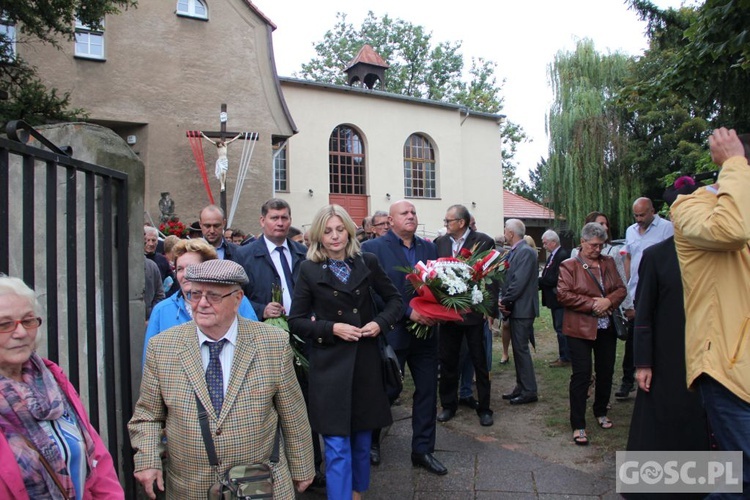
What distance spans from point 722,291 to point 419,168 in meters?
24.3

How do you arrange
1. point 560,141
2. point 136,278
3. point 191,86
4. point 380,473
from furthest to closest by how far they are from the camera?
1. point 560,141
2. point 191,86
3. point 380,473
4. point 136,278

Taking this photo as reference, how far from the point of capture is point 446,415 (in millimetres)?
6012

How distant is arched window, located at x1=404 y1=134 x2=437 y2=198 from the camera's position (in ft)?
87.1

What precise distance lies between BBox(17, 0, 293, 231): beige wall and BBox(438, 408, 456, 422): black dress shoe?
14.0 metres

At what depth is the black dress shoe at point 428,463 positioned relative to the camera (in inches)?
181

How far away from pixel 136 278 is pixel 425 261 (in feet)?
8.42

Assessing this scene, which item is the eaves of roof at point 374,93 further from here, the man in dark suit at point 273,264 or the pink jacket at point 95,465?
the pink jacket at point 95,465

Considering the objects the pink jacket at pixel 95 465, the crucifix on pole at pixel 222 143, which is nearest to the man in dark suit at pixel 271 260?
the pink jacket at pixel 95 465

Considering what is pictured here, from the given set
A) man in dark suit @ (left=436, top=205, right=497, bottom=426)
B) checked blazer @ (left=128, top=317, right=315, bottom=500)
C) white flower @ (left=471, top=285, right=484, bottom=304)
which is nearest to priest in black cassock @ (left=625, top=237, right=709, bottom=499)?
white flower @ (left=471, top=285, right=484, bottom=304)

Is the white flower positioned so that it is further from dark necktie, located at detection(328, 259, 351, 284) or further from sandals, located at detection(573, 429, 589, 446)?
sandals, located at detection(573, 429, 589, 446)

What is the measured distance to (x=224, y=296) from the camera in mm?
2768

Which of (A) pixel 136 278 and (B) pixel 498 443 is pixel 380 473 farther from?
(A) pixel 136 278

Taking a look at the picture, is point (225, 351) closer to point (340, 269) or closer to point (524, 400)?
point (340, 269)

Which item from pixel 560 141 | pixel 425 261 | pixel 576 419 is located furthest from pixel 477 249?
pixel 560 141
